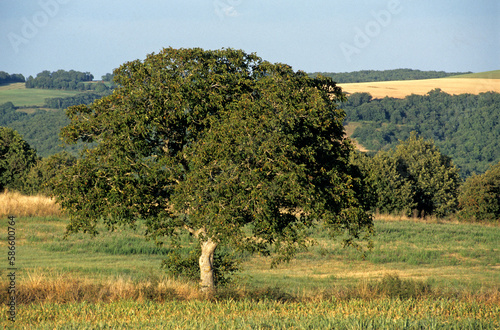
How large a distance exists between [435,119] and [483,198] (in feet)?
486

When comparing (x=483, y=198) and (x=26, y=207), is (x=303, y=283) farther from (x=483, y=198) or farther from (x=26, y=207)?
(x=483, y=198)

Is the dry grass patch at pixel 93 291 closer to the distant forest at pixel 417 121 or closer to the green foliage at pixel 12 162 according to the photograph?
the green foliage at pixel 12 162

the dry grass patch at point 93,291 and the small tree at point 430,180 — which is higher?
the dry grass patch at point 93,291

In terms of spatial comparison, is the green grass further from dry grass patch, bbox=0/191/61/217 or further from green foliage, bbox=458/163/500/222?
green foliage, bbox=458/163/500/222

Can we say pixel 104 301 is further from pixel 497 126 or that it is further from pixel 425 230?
pixel 497 126

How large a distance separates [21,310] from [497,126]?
194 meters

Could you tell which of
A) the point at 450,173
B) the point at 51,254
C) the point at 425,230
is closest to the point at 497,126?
the point at 450,173

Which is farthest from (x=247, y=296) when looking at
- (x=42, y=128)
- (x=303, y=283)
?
(x=42, y=128)

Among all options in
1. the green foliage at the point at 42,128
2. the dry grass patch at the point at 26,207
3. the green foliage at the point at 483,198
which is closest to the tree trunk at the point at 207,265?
the dry grass patch at the point at 26,207

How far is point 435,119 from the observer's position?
189750 mm

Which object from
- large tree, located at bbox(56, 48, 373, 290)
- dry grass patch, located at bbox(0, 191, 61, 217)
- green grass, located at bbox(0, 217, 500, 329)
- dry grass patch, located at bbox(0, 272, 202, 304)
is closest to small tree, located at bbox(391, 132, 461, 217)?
green grass, located at bbox(0, 217, 500, 329)

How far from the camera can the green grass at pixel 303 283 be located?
10.4 metres

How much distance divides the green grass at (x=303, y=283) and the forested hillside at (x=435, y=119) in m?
134

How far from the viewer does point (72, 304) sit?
12.6 meters
